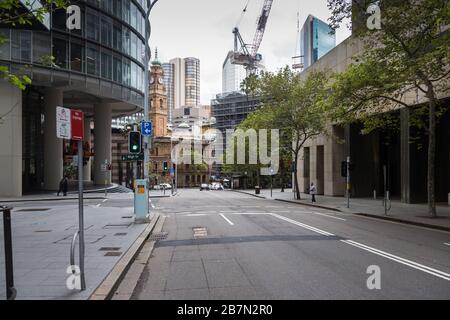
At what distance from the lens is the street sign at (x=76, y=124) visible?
740 centimetres

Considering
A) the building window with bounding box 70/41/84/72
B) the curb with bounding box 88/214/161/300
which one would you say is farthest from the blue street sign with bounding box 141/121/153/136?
the building window with bounding box 70/41/84/72

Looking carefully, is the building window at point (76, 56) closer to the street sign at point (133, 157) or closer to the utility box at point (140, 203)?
the street sign at point (133, 157)

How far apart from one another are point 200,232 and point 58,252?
5633 mm

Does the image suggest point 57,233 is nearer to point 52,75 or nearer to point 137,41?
point 52,75

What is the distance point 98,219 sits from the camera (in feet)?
64.4

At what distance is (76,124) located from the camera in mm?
7523

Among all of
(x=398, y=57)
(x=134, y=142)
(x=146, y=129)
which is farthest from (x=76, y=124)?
(x=398, y=57)

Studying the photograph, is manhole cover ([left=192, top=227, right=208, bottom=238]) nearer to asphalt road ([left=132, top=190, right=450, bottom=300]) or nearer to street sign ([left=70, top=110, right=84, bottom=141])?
asphalt road ([left=132, top=190, right=450, bottom=300])

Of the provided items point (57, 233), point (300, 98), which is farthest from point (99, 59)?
point (57, 233)

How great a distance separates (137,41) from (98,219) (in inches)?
1496

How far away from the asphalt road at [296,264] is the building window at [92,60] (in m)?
32.7

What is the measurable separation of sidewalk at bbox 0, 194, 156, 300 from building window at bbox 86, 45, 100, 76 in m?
27.8

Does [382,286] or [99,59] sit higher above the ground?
[99,59]
